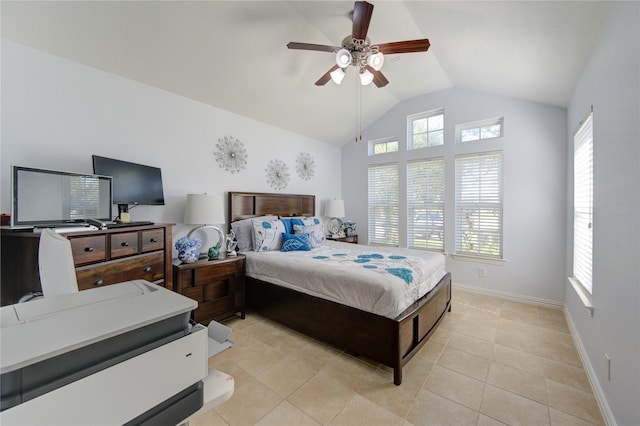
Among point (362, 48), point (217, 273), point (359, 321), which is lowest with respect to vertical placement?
point (359, 321)

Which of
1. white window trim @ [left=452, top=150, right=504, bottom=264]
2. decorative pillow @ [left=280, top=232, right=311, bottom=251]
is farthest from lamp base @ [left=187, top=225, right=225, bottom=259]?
white window trim @ [left=452, top=150, right=504, bottom=264]

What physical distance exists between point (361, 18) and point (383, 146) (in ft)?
9.65

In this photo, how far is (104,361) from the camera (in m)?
0.56

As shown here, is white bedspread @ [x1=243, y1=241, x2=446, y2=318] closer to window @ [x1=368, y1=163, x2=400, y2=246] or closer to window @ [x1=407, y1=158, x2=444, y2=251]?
window @ [x1=407, y1=158, x2=444, y2=251]

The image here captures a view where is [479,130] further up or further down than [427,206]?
further up

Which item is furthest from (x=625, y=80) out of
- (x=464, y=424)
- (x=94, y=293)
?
(x=94, y=293)

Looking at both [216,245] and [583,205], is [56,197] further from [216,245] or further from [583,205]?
[583,205]

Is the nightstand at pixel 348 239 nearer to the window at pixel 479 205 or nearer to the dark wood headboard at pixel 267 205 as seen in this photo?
the dark wood headboard at pixel 267 205

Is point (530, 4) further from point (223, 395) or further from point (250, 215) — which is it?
point (250, 215)

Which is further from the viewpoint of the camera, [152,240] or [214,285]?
[214,285]

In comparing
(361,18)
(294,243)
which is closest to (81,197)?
(294,243)

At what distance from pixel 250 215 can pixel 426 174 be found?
9.39 feet

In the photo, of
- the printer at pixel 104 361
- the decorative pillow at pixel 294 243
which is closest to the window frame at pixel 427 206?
the decorative pillow at pixel 294 243

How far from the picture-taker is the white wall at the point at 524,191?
310 centimetres
